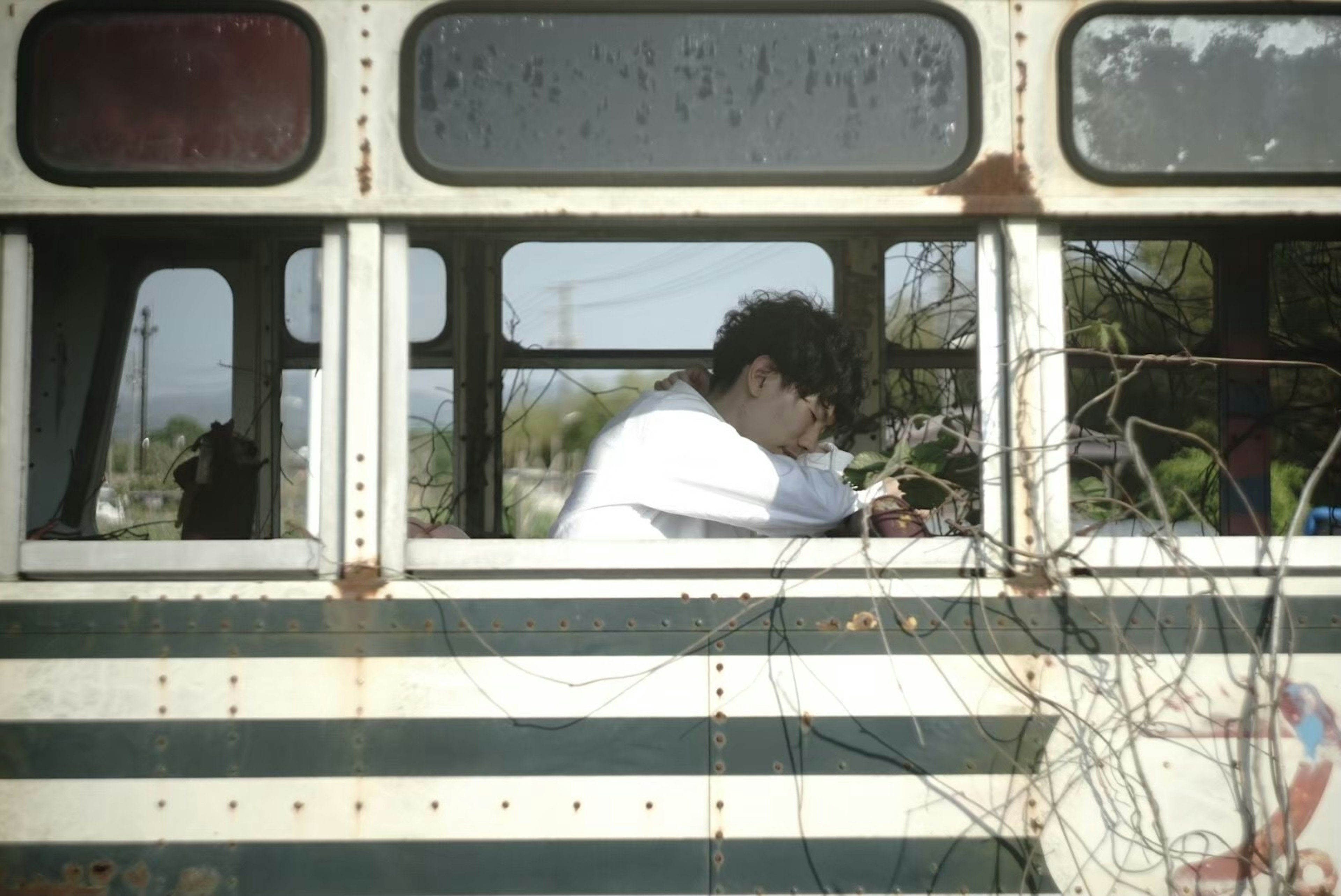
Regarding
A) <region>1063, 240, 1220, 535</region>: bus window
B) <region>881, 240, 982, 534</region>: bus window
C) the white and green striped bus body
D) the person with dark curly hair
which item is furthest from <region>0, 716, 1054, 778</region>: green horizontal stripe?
<region>1063, 240, 1220, 535</region>: bus window

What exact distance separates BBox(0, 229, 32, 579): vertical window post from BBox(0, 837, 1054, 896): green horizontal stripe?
0.53 meters

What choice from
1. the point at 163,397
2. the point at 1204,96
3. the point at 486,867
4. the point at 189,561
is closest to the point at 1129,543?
the point at 1204,96

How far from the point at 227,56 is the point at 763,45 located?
94 cm

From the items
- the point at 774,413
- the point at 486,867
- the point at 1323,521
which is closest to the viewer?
the point at 486,867

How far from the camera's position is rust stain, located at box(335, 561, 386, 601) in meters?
2.10

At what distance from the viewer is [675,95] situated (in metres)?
2.12

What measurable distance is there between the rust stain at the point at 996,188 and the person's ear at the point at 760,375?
0.69 metres

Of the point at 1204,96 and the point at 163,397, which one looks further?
the point at 163,397

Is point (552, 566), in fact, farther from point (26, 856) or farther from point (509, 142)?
point (26, 856)

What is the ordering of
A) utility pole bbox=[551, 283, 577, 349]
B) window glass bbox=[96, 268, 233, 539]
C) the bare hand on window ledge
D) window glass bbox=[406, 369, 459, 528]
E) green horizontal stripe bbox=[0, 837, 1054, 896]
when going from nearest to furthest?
green horizontal stripe bbox=[0, 837, 1054, 896]
the bare hand on window ledge
window glass bbox=[96, 268, 233, 539]
window glass bbox=[406, 369, 459, 528]
utility pole bbox=[551, 283, 577, 349]

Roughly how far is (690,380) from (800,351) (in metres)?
0.25

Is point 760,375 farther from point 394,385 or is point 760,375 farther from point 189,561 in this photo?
point 189,561

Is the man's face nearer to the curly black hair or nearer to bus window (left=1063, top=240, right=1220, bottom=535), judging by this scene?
the curly black hair

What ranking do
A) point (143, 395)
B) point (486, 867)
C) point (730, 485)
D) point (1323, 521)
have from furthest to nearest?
point (1323, 521)
point (143, 395)
point (730, 485)
point (486, 867)
